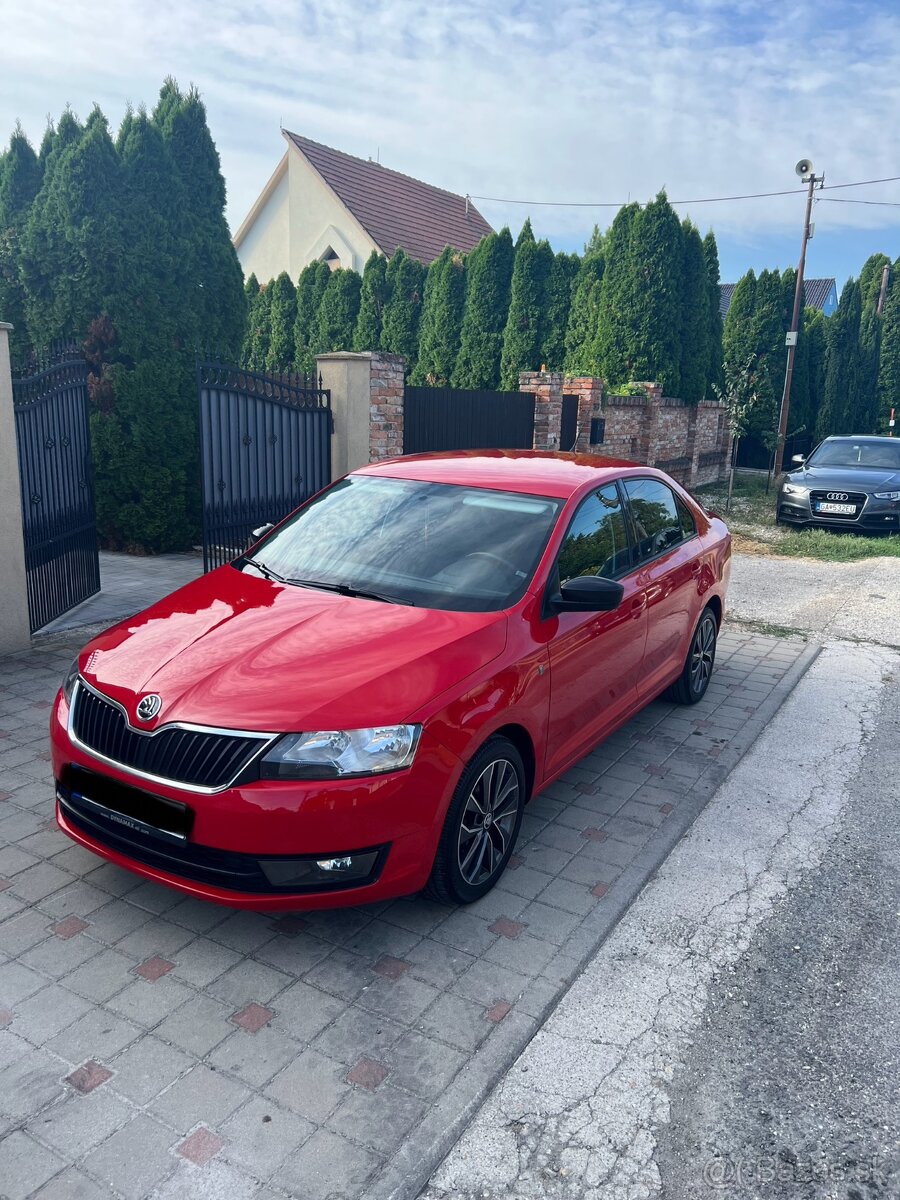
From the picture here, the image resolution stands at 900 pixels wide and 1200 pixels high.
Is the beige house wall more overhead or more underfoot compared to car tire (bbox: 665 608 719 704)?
more overhead

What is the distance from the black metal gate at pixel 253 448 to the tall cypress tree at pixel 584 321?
35.4 ft

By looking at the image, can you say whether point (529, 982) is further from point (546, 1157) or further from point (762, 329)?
point (762, 329)

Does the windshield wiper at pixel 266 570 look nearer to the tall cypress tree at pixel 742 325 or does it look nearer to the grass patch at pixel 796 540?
the grass patch at pixel 796 540

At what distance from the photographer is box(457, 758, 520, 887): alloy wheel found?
346 centimetres

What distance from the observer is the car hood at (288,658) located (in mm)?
3070

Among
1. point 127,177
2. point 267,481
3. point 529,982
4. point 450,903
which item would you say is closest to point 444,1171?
point 529,982

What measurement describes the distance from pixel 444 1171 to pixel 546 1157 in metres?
0.29

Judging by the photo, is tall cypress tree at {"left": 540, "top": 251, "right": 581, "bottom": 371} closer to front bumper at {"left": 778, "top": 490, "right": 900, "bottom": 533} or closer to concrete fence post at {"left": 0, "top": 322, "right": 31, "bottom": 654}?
front bumper at {"left": 778, "top": 490, "right": 900, "bottom": 533}

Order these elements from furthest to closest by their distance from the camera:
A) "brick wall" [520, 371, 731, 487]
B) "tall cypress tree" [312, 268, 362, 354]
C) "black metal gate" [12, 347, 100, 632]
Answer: "tall cypress tree" [312, 268, 362, 354] < "brick wall" [520, 371, 731, 487] < "black metal gate" [12, 347, 100, 632]

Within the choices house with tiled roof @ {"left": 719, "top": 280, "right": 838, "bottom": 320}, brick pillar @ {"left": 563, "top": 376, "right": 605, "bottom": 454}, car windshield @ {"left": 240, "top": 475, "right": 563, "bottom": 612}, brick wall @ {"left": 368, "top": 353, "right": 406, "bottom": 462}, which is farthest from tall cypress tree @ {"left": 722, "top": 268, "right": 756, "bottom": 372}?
house with tiled roof @ {"left": 719, "top": 280, "right": 838, "bottom": 320}

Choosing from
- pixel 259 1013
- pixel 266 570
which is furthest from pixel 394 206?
pixel 259 1013

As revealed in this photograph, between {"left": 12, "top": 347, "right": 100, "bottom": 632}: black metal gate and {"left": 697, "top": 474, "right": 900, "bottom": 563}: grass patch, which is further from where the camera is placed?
{"left": 697, "top": 474, "right": 900, "bottom": 563}: grass patch

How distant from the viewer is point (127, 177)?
32.4ft

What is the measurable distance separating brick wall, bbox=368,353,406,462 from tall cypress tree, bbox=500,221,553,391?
10.2m
